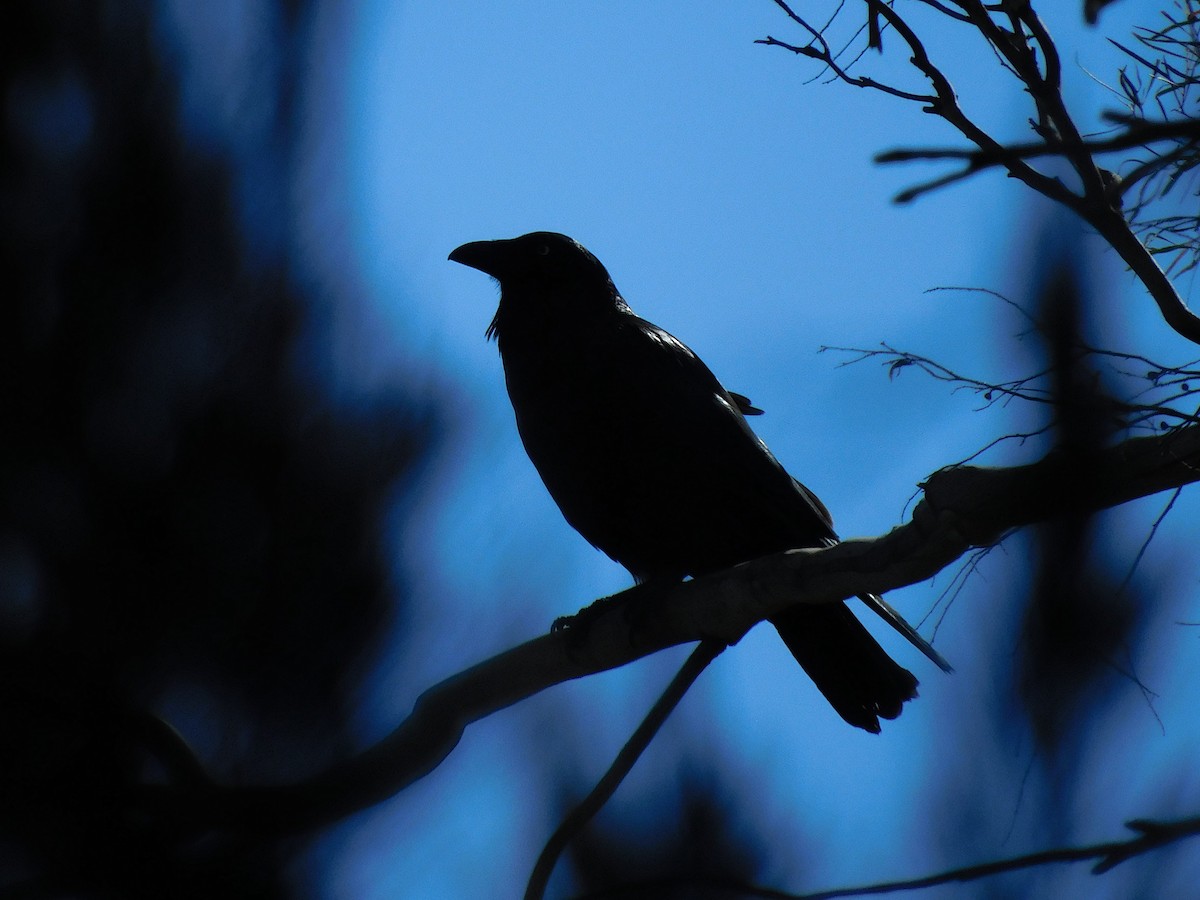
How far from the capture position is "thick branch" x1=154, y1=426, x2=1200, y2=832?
1.85 m

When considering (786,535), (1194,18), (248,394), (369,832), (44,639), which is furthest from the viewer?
(786,535)

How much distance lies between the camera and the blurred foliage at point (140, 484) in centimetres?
174

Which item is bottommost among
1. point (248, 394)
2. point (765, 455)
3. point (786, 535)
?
point (248, 394)

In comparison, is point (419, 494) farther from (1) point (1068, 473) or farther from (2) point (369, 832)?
(1) point (1068, 473)

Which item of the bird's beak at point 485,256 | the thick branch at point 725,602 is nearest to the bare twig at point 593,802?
the thick branch at point 725,602

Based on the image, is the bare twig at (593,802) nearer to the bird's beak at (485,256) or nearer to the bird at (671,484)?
the bird at (671,484)

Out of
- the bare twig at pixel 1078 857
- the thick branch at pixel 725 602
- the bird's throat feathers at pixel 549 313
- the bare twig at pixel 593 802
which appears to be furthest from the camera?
the bird's throat feathers at pixel 549 313

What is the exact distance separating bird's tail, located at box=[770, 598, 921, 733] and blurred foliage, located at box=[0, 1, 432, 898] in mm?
2348

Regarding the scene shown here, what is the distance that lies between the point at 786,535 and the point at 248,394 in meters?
2.46

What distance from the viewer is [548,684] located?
2.84 metres

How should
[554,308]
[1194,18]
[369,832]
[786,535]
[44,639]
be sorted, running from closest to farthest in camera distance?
[44,639], [369,832], [1194,18], [786,535], [554,308]

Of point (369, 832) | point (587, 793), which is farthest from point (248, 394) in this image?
point (587, 793)

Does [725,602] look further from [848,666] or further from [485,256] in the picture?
[485,256]

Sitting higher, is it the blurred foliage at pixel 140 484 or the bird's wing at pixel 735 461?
the bird's wing at pixel 735 461
